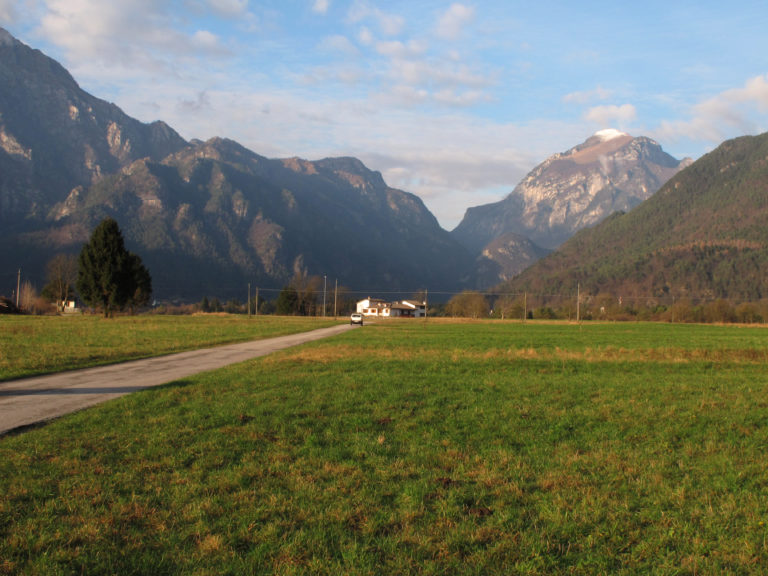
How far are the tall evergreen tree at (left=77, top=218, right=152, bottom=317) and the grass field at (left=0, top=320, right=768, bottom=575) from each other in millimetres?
58494

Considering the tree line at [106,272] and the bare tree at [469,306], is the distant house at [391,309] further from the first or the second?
the tree line at [106,272]

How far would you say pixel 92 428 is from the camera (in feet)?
29.8

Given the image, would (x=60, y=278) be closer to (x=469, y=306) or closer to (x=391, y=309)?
(x=469, y=306)

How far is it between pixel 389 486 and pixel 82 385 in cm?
1125

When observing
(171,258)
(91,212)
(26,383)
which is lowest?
(26,383)

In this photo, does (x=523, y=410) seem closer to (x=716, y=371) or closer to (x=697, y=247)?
(x=716, y=371)

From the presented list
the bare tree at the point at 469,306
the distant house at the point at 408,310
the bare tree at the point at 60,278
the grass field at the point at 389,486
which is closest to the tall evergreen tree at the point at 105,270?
the bare tree at the point at 60,278

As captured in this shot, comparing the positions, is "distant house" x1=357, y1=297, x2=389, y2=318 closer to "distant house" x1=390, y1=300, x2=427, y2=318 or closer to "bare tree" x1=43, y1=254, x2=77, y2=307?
"distant house" x1=390, y1=300, x2=427, y2=318

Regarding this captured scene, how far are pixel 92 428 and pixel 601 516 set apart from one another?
7.67m

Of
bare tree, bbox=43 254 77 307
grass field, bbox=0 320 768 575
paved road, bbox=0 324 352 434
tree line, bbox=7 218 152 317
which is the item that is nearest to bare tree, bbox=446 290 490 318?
tree line, bbox=7 218 152 317

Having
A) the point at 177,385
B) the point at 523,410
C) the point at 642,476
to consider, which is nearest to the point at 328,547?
the point at 642,476

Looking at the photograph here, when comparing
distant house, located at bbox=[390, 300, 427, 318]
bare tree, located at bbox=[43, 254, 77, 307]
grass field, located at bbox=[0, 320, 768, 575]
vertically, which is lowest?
distant house, located at bbox=[390, 300, 427, 318]

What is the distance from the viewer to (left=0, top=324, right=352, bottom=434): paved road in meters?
10.6

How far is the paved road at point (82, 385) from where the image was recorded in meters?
10.6
